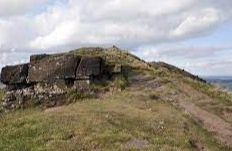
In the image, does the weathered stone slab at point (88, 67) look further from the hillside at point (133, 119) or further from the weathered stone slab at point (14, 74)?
the weathered stone slab at point (14, 74)

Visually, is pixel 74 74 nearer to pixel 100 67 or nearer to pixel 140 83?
pixel 100 67

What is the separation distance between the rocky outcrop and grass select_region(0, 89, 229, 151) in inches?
111

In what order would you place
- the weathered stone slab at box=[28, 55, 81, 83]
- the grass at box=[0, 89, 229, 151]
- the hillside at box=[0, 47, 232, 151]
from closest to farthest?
1. the grass at box=[0, 89, 229, 151]
2. the hillside at box=[0, 47, 232, 151]
3. the weathered stone slab at box=[28, 55, 81, 83]

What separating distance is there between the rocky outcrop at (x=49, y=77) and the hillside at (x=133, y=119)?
1.12m

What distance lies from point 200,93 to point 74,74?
10480 millimetres

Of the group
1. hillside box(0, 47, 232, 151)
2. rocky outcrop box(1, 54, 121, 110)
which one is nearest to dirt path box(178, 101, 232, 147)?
hillside box(0, 47, 232, 151)

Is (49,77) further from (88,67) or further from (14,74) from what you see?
(14,74)

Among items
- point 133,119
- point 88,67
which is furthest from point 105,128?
point 88,67

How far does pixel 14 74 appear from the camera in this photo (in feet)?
148

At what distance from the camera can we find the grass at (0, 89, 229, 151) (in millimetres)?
27203

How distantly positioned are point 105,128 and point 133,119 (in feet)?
12.9

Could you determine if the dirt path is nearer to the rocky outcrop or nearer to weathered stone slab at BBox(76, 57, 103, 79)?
weathered stone slab at BBox(76, 57, 103, 79)

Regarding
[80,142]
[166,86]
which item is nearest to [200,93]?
[166,86]

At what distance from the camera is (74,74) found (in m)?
43.7
